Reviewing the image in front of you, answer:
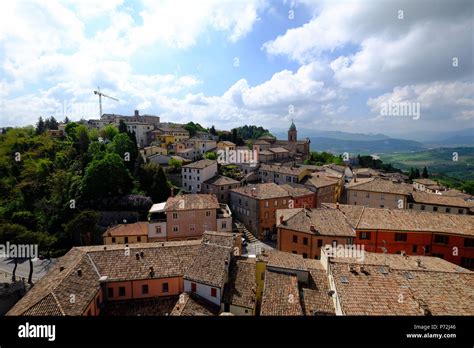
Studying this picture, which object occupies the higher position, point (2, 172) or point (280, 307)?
point (2, 172)

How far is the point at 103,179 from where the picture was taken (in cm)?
2577

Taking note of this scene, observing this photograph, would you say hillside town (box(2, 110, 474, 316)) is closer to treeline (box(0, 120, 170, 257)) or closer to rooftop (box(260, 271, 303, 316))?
rooftop (box(260, 271, 303, 316))

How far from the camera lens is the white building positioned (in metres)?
30.9

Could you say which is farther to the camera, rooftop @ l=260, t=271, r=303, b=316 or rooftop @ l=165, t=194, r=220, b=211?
rooftop @ l=165, t=194, r=220, b=211

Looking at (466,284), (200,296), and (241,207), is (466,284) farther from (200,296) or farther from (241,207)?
(241,207)

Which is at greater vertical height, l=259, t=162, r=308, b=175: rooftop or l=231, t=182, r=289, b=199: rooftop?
l=259, t=162, r=308, b=175: rooftop

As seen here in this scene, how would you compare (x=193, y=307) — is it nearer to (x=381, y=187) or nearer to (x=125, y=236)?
(x=125, y=236)

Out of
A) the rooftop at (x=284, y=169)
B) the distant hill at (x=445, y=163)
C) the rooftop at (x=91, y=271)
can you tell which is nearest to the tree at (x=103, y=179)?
the rooftop at (x=91, y=271)

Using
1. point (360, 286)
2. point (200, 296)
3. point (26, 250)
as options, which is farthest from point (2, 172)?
point (360, 286)

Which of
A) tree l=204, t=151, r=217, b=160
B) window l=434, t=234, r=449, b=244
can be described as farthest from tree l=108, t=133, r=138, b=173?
window l=434, t=234, r=449, b=244

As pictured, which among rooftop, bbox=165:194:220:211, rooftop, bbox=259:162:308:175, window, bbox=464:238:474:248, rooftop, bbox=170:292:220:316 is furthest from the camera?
rooftop, bbox=259:162:308:175

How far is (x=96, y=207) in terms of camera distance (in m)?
25.6

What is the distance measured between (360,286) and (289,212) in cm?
962

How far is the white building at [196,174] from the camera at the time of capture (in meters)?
30.9
